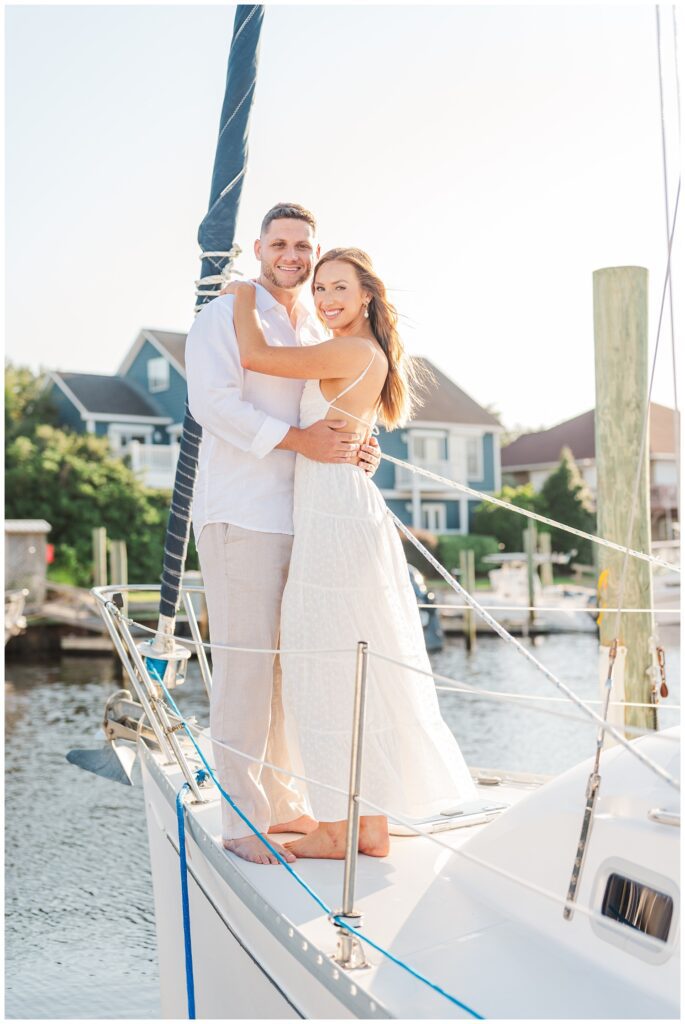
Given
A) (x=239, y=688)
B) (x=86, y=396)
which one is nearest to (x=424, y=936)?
(x=239, y=688)

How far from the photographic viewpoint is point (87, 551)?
21.8 metres

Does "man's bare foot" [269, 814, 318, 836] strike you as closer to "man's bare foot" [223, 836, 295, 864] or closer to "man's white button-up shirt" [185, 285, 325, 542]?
"man's bare foot" [223, 836, 295, 864]

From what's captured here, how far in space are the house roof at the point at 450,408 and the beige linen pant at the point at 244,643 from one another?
26.2 metres

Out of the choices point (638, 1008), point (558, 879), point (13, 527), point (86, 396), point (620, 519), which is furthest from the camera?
point (86, 396)

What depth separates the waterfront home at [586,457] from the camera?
1233 inches

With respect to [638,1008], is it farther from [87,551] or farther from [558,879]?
[87,551]

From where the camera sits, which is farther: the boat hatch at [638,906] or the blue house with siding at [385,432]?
the blue house with siding at [385,432]

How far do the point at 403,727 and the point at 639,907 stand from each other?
96 cm

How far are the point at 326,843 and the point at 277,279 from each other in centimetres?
177

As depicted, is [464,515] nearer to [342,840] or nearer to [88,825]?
[88,825]

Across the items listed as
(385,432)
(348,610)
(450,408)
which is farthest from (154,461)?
(348,610)

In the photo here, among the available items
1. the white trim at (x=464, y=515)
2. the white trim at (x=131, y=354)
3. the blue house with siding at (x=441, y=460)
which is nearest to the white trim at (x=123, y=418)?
the white trim at (x=131, y=354)

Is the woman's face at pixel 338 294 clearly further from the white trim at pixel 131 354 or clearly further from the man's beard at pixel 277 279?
the white trim at pixel 131 354

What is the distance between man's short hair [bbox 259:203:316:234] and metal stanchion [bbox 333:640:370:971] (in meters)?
1.56
